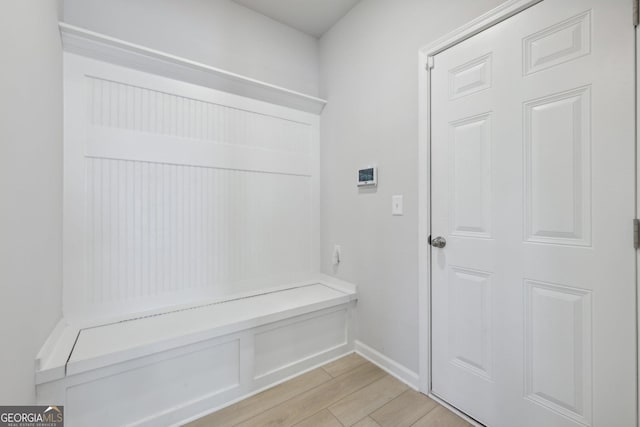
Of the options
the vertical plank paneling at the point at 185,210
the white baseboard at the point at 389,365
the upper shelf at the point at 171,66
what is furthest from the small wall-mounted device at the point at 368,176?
the white baseboard at the point at 389,365

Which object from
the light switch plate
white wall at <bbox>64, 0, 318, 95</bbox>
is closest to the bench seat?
the light switch plate

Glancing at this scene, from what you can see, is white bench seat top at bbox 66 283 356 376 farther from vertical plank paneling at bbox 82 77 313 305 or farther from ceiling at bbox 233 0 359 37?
ceiling at bbox 233 0 359 37

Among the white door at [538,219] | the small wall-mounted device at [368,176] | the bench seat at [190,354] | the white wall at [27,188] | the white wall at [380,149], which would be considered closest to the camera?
the white wall at [27,188]

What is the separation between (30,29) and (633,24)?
218cm

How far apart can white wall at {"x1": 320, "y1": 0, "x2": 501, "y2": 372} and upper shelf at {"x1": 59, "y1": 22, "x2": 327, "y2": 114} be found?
1.40 ft

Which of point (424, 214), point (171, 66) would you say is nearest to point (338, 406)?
point (424, 214)

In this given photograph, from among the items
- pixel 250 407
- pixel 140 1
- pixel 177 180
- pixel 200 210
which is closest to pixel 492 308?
pixel 250 407

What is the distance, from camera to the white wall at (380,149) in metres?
1.61

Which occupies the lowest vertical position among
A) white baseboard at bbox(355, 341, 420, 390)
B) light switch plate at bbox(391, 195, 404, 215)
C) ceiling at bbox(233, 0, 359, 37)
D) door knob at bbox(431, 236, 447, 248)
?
white baseboard at bbox(355, 341, 420, 390)

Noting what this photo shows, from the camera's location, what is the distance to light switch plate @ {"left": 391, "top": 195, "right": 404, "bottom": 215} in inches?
66.3

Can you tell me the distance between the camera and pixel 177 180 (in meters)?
1.73

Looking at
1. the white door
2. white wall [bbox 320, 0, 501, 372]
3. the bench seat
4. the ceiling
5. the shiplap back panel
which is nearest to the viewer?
the white door

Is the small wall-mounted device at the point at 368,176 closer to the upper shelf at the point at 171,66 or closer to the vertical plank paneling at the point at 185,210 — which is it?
the vertical plank paneling at the point at 185,210

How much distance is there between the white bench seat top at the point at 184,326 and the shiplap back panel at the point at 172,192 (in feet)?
0.52
